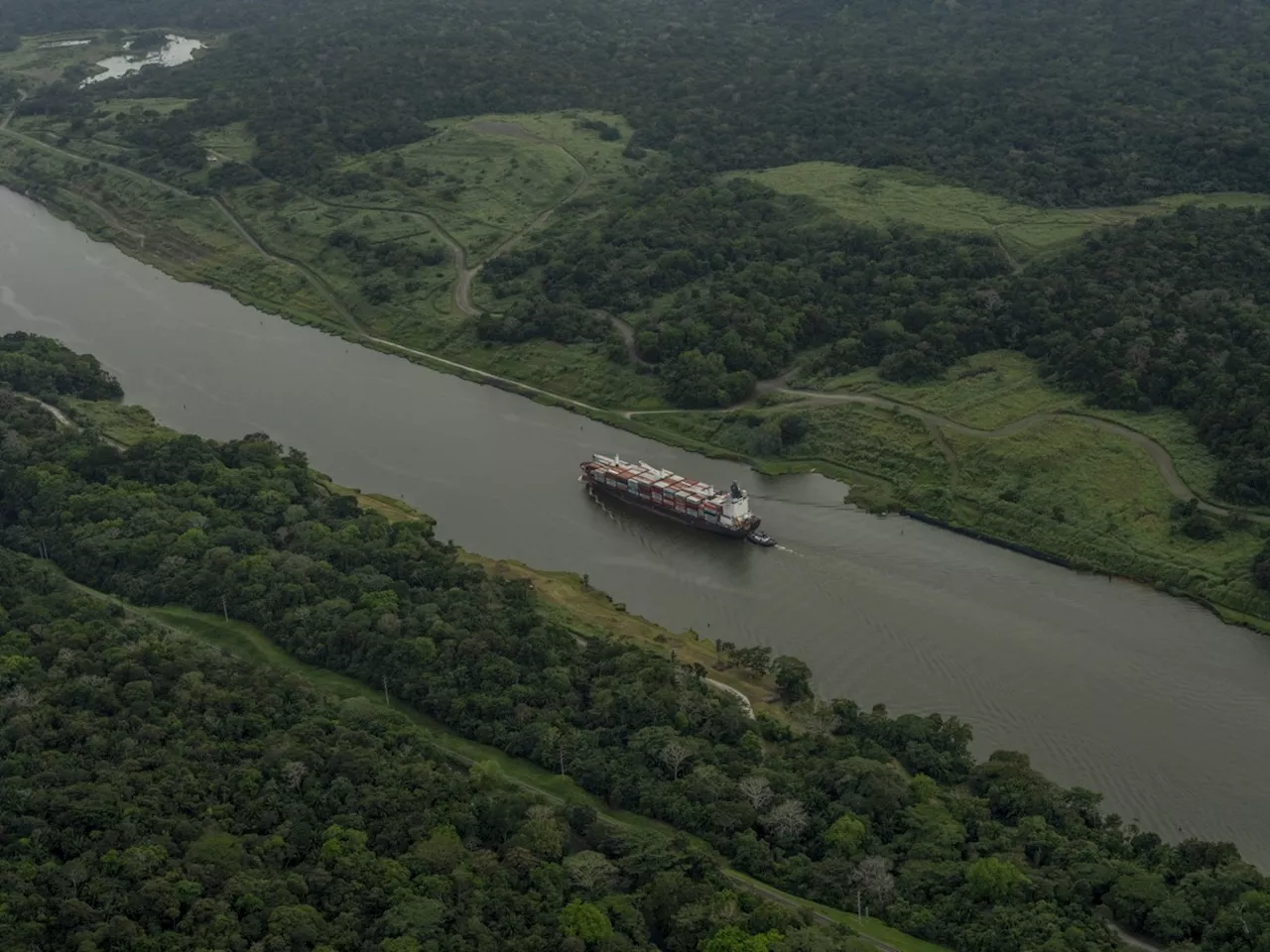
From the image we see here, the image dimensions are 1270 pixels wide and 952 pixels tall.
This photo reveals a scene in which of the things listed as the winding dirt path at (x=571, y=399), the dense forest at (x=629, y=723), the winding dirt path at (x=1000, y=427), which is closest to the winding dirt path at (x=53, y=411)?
the dense forest at (x=629, y=723)

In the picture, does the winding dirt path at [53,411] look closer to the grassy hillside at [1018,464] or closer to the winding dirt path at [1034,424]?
the grassy hillside at [1018,464]

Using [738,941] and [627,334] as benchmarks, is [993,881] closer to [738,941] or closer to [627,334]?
[738,941]

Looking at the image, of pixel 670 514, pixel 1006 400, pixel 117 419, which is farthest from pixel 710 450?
pixel 117 419

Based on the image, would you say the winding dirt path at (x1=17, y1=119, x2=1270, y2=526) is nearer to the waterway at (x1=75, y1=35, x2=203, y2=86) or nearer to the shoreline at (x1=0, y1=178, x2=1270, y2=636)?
the shoreline at (x1=0, y1=178, x2=1270, y2=636)


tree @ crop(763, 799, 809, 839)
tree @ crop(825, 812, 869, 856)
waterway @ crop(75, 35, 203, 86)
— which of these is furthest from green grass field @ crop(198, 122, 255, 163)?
tree @ crop(825, 812, 869, 856)

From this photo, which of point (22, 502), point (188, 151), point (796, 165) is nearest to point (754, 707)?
point (22, 502)

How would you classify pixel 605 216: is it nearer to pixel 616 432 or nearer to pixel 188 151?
pixel 616 432
